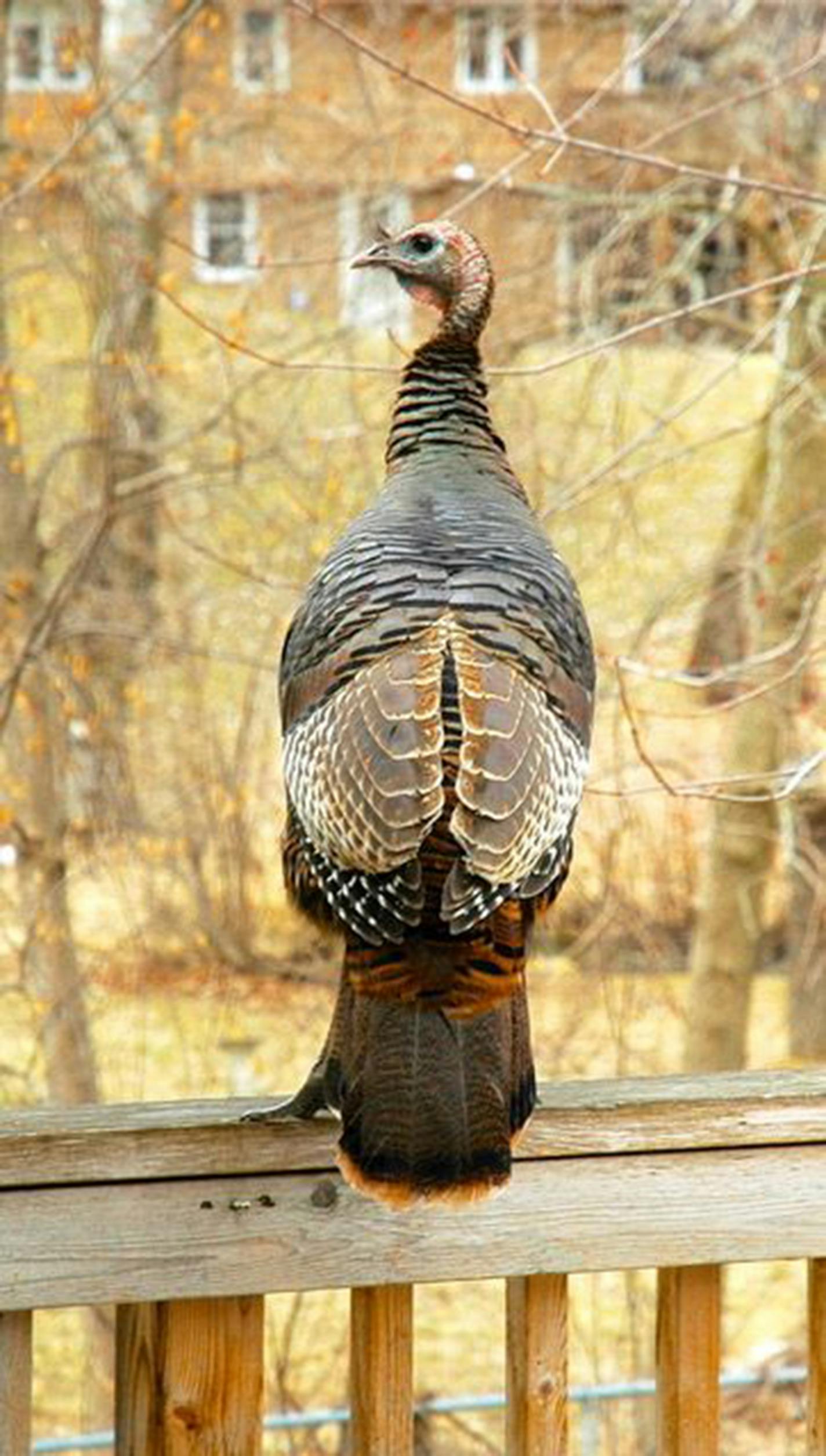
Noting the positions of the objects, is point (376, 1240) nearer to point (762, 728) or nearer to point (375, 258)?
point (375, 258)

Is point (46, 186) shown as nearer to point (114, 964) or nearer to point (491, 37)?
point (491, 37)

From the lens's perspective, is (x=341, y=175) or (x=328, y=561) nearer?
(x=328, y=561)

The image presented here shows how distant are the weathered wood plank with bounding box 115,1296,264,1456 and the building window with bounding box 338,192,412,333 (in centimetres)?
630

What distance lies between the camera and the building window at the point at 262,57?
8.98 m

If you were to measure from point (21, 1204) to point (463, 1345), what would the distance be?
7.20 m

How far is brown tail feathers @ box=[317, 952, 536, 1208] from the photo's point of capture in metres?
2.29

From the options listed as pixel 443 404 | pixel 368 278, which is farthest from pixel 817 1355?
pixel 368 278

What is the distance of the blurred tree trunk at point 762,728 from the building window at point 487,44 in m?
1.56

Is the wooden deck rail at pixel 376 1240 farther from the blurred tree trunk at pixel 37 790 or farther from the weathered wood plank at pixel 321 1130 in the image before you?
the blurred tree trunk at pixel 37 790

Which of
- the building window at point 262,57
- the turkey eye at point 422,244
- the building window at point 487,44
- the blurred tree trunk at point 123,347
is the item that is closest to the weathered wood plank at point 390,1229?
the turkey eye at point 422,244

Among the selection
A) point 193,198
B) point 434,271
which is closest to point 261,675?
point 193,198

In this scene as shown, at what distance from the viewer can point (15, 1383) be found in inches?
88.9

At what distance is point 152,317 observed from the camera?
8430 mm

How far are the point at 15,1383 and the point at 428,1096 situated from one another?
0.50 metres
